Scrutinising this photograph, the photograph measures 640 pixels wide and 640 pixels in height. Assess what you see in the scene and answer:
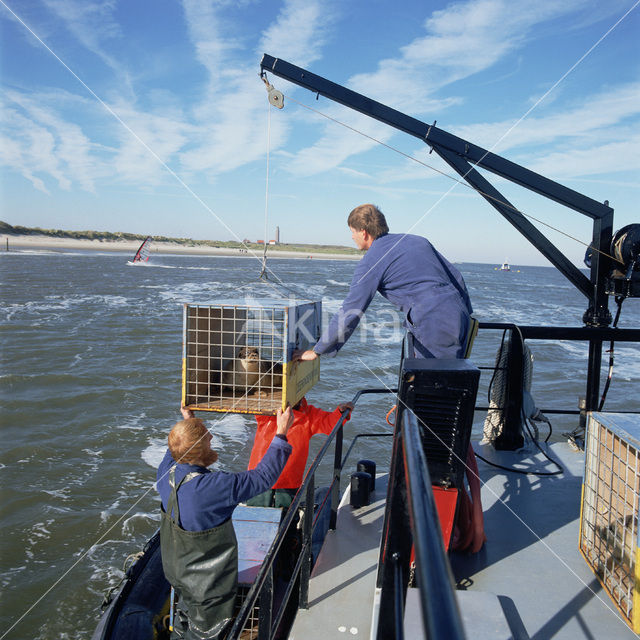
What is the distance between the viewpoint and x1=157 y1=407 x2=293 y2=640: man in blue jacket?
2.73 m

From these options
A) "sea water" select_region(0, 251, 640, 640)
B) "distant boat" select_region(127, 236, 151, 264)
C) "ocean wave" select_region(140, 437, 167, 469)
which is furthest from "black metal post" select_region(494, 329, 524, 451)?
"distant boat" select_region(127, 236, 151, 264)

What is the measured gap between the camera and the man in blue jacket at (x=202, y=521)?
108 inches

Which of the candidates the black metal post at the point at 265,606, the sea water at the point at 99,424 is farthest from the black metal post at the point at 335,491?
the sea water at the point at 99,424

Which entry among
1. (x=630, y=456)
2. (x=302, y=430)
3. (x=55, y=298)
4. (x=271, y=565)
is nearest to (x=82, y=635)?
(x=302, y=430)

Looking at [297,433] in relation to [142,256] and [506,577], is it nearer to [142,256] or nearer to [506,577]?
[506,577]

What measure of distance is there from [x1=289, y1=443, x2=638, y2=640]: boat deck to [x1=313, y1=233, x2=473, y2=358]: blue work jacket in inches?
50.5

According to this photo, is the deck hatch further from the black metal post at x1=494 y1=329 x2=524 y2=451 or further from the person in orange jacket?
the black metal post at x1=494 y1=329 x2=524 y2=451

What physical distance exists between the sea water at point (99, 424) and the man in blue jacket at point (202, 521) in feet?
8.79

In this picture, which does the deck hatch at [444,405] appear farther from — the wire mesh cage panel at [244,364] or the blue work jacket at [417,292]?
the wire mesh cage panel at [244,364]

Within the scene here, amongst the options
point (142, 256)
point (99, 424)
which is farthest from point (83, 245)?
point (99, 424)

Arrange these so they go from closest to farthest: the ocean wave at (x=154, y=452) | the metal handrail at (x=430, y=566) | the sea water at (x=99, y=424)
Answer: the metal handrail at (x=430, y=566) < the sea water at (x=99, y=424) < the ocean wave at (x=154, y=452)

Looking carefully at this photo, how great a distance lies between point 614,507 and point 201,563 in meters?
2.18

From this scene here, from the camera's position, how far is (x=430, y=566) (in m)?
0.94

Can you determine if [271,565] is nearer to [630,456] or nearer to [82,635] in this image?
[630,456]
